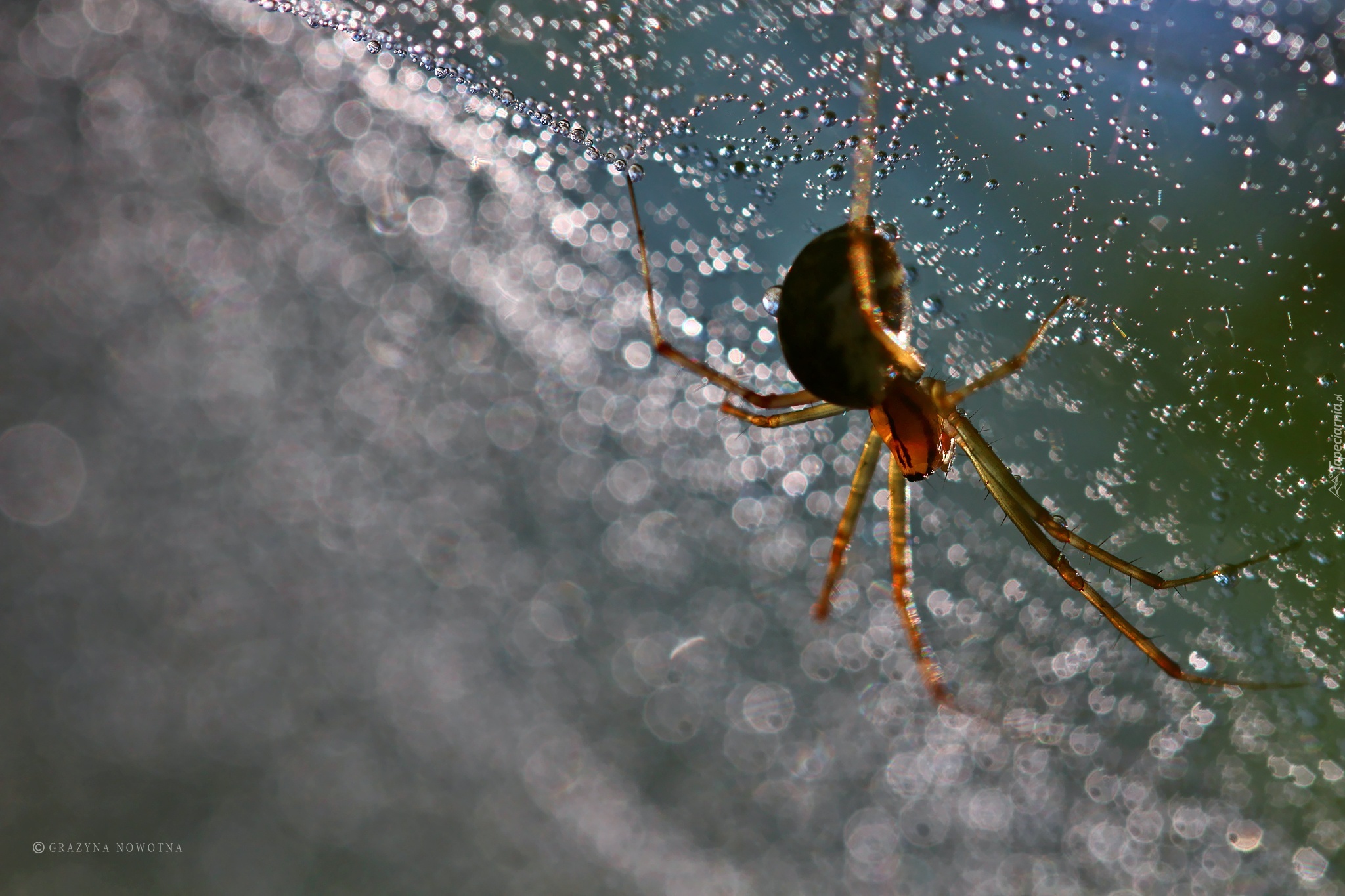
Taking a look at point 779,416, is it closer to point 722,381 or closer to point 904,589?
point 722,381

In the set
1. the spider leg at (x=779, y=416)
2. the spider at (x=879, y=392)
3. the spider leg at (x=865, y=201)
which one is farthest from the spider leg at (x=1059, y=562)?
the spider leg at (x=865, y=201)

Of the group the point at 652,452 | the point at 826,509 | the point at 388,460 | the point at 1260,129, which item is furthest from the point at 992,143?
the point at 388,460

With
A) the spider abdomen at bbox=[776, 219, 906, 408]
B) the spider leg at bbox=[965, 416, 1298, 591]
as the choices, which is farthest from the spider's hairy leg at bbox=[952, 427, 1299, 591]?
the spider abdomen at bbox=[776, 219, 906, 408]

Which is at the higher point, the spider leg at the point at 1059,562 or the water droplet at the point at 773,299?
the water droplet at the point at 773,299

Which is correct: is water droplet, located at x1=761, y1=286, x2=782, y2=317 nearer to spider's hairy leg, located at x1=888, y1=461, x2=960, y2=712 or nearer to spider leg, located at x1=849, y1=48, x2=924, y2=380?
spider leg, located at x1=849, y1=48, x2=924, y2=380

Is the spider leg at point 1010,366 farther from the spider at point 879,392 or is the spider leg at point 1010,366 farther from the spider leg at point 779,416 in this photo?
the spider leg at point 779,416

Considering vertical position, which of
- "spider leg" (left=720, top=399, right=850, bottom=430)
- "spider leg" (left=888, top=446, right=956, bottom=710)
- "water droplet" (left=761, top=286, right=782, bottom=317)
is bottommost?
"spider leg" (left=888, top=446, right=956, bottom=710)
